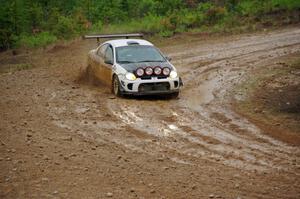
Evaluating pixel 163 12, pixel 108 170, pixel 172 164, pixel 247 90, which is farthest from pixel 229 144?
pixel 163 12

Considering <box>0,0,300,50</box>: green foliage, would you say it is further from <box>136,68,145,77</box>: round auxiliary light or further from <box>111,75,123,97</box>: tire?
<box>136,68,145,77</box>: round auxiliary light

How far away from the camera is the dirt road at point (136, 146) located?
7.73m

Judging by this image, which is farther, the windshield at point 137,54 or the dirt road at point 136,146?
the windshield at point 137,54

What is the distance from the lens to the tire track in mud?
9172mm

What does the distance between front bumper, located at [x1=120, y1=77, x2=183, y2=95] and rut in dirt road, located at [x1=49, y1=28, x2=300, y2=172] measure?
251 mm

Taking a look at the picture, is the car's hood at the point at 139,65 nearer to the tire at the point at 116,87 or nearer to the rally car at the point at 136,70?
the rally car at the point at 136,70

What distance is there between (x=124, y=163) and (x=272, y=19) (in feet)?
74.7

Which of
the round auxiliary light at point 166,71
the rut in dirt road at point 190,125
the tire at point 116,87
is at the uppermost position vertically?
the round auxiliary light at point 166,71

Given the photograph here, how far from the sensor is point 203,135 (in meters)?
10.5

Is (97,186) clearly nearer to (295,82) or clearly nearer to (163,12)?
(295,82)

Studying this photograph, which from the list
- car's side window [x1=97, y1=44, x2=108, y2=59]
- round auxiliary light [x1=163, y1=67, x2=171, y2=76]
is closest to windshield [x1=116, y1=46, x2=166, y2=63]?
round auxiliary light [x1=163, y1=67, x2=171, y2=76]

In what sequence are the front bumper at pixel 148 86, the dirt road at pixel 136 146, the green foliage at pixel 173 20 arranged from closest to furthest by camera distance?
the dirt road at pixel 136 146 → the front bumper at pixel 148 86 → the green foliage at pixel 173 20

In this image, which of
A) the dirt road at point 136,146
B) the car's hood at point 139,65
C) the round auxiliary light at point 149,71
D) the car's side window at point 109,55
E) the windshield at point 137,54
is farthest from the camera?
the car's side window at point 109,55

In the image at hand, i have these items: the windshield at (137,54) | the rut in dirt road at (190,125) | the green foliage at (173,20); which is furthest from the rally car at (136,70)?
the green foliage at (173,20)
